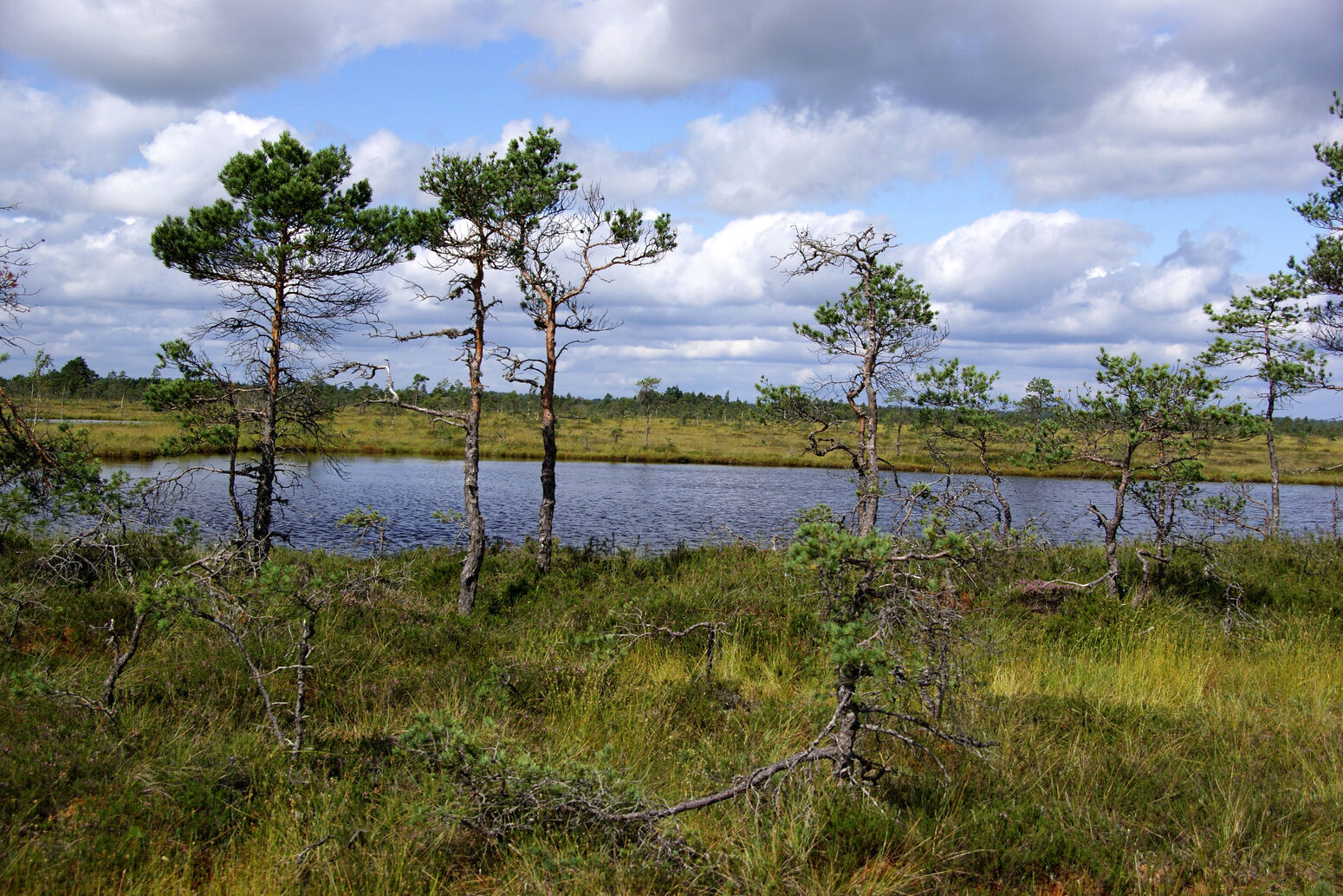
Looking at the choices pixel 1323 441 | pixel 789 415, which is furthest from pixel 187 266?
pixel 1323 441

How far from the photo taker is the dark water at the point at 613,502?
25234 mm

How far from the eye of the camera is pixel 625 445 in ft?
227

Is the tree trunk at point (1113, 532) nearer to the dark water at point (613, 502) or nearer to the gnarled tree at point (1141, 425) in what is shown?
the gnarled tree at point (1141, 425)

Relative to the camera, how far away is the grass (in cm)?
440

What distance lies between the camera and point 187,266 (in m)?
14.8

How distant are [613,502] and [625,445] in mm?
33807

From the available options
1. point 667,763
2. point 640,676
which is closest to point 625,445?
point 640,676

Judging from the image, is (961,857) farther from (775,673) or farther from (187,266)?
(187,266)

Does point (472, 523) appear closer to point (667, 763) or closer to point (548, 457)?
point (548, 457)

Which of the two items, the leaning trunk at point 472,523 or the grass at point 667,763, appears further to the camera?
the leaning trunk at point 472,523

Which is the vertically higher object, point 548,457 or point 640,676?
point 548,457

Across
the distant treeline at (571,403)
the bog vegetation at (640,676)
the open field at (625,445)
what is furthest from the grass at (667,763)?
the distant treeline at (571,403)

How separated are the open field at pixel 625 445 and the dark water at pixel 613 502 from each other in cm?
351

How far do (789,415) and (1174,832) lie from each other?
9.01m
